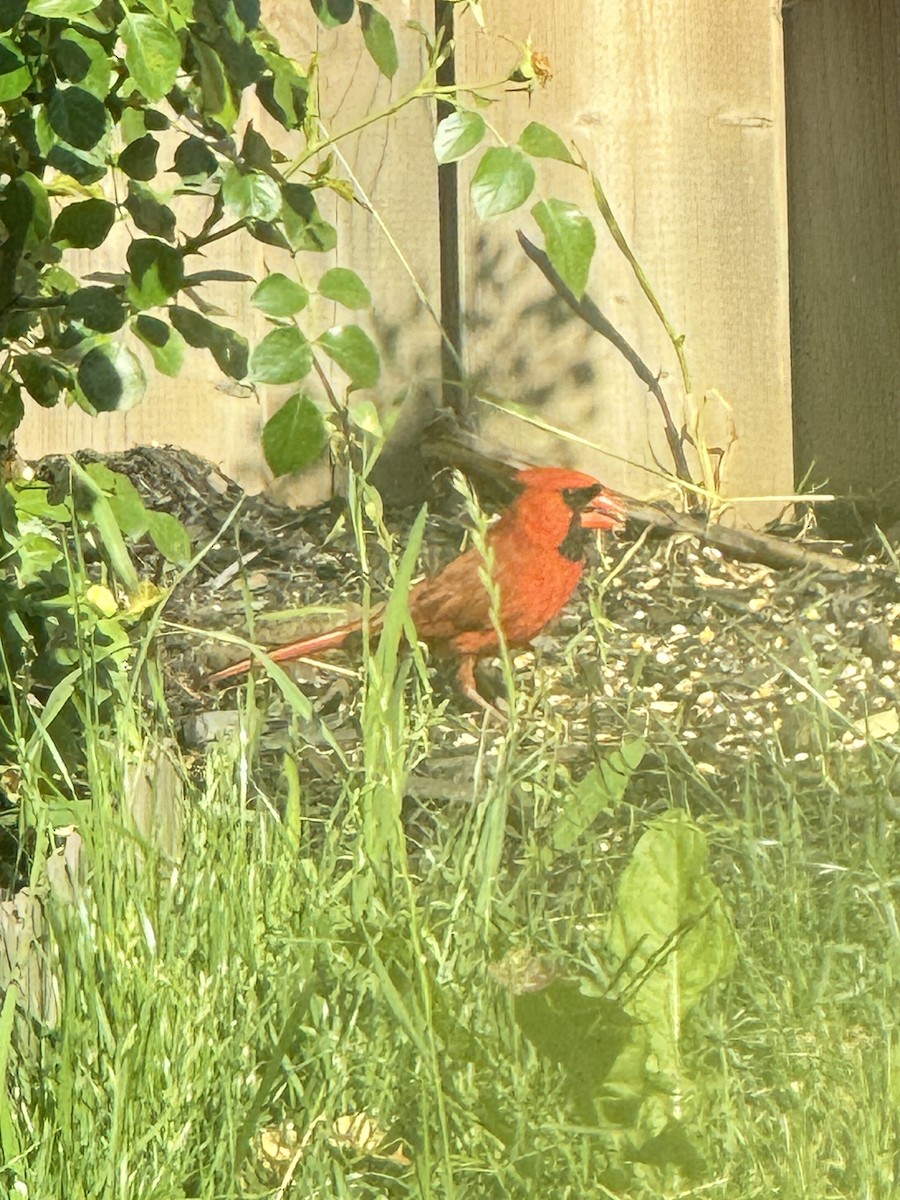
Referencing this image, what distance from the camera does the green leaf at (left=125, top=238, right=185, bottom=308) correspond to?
A: 1.53 m

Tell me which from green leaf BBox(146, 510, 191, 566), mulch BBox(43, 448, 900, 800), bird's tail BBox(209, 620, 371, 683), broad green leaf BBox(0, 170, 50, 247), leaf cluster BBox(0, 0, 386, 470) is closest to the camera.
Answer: leaf cluster BBox(0, 0, 386, 470)

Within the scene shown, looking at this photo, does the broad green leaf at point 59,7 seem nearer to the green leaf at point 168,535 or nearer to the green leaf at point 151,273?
the green leaf at point 151,273

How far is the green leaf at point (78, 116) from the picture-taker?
1363 mm

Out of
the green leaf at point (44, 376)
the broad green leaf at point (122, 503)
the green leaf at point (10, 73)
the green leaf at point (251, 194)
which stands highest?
the green leaf at point (10, 73)

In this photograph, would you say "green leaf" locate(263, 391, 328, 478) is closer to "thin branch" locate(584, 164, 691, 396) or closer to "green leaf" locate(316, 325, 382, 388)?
"green leaf" locate(316, 325, 382, 388)

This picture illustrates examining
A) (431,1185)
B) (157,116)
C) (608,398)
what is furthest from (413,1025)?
(608,398)

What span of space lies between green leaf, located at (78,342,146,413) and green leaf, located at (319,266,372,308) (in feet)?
0.62

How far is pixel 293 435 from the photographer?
1499mm

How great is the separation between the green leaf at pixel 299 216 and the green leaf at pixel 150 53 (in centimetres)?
26

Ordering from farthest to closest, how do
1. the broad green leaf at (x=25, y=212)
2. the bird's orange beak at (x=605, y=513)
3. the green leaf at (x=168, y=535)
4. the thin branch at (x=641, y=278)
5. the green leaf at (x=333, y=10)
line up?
the thin branch at (x=641, y=278) → the bird's orange beak at (x=605, y=513) → the green leaf at (x=168, y=535) → the green leaf at (x=333, y=10) → the broad green leaf at (x=25, y=212)

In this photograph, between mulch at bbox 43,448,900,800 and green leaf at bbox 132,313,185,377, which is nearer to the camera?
green leaf at bbox 132,313,185,377

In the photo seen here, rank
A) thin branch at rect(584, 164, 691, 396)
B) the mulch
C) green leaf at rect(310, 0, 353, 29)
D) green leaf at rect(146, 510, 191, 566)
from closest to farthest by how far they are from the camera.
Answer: green leaf at rect(310, 0, 353, 29) → green leaf at rect(146, 510, 191, 566) → the mulch → thin branch at rect(584, 164, 691, 396)

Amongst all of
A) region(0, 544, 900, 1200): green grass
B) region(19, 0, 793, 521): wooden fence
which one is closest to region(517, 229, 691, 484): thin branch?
region(19, 0, 793, 521): wooden fence

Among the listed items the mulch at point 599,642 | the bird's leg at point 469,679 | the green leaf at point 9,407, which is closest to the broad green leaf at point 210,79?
the green leaf at point 9,407
